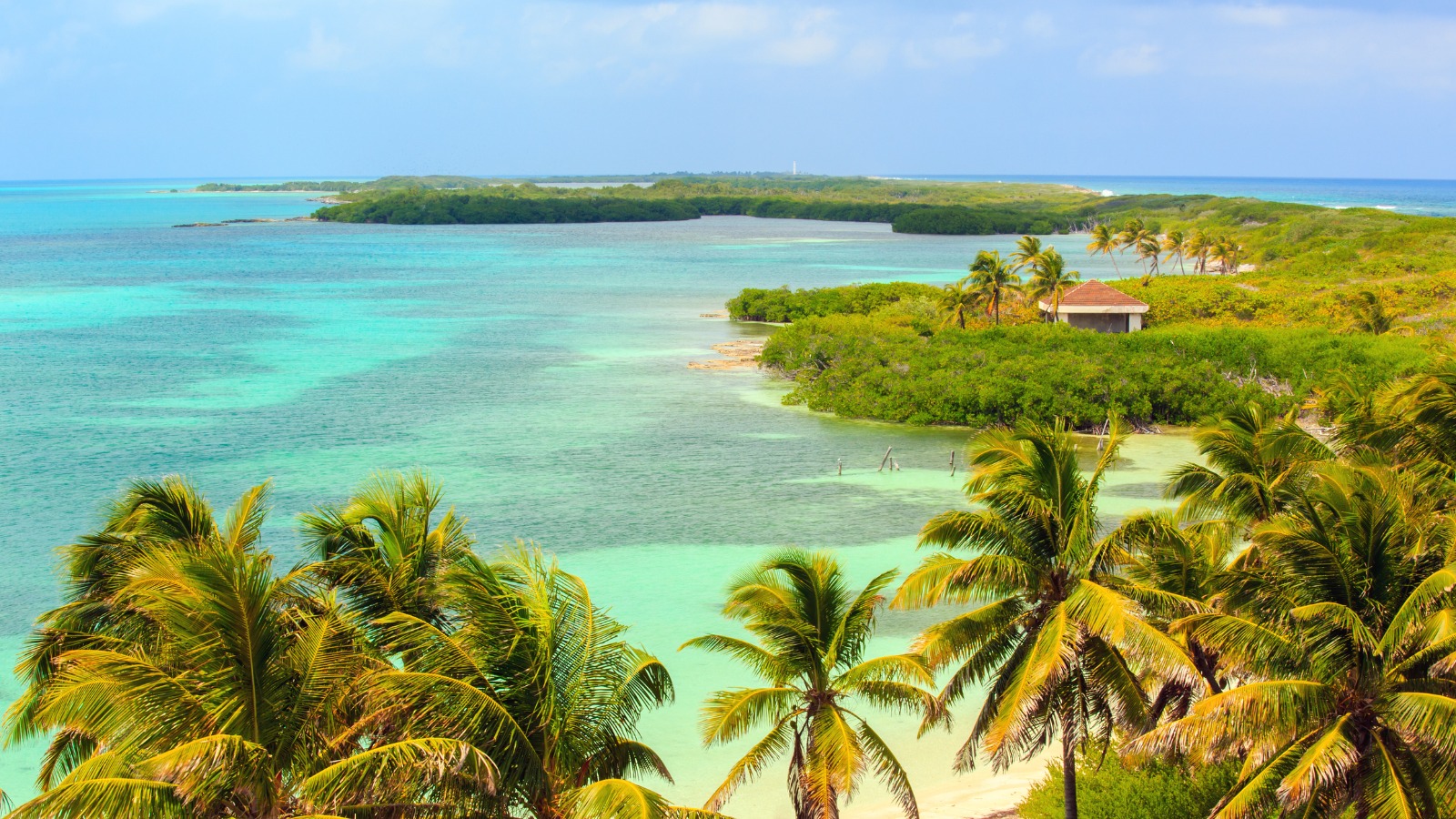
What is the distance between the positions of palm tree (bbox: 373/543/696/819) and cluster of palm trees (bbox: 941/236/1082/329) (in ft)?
137

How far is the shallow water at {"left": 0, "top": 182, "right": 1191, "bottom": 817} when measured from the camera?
26.0m

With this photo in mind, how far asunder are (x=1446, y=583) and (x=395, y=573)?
9.50 m

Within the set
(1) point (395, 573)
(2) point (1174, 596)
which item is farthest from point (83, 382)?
(2) point (1174, 596)

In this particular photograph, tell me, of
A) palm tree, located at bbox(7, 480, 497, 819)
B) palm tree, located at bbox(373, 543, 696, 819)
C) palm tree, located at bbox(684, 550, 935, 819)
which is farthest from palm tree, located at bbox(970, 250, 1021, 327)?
palm tree, located at bbox(7, 480, 497, 819)

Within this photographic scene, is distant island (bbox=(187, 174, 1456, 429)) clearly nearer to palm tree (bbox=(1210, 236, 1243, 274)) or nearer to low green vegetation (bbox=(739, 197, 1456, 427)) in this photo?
low green vegetation (bbox=(739, 197, 1456, 427))

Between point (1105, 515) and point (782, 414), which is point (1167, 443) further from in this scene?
point (782, 414)

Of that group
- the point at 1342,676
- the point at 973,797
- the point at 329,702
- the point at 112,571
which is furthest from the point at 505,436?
the point at 1342,676

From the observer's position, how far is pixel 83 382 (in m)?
49.1

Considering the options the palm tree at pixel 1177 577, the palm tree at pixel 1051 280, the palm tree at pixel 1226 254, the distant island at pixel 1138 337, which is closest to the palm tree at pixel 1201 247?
the distant island at pixel 1138 337

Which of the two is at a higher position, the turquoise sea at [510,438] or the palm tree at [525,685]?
the palm tree at [525,685]

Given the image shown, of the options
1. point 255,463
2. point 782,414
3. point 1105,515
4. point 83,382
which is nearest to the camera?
point 1105,515

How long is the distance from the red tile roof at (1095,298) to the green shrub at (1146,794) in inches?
1459

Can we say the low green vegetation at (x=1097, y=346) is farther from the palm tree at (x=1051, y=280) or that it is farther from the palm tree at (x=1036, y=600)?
the palm tree at (x=1036, y=600)

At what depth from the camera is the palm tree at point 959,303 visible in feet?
174
